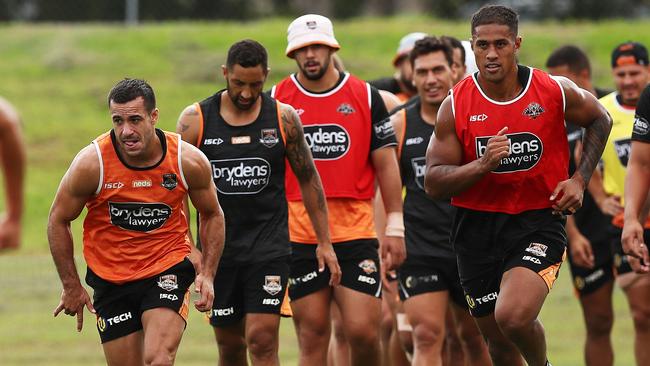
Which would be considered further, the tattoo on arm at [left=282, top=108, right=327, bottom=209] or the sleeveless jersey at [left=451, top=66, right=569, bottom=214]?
the tattoo on arm at [left=282, top=108, right=327, bottom=209]

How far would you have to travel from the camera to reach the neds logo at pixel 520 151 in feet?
27.6

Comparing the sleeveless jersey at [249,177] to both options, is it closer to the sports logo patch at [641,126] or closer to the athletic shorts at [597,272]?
the sports logo patch at [641,126]

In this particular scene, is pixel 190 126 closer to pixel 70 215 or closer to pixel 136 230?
pixel 136 230

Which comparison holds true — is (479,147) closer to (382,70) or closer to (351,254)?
(351,254)

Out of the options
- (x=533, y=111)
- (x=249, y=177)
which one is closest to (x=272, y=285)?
(x=249, y=177)

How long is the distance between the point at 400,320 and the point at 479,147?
3.34 meters

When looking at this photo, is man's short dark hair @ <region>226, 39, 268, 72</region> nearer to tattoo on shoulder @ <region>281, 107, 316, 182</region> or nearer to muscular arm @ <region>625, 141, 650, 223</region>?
tattoo on shoulder @ <region>281, 107, 316, 182</region>

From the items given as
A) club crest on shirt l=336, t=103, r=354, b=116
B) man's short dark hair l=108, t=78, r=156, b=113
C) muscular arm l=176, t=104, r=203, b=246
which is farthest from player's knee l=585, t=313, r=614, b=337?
man's short dark hair l=108, t=78, r=156, b=113

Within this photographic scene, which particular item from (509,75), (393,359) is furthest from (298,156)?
(393,359)

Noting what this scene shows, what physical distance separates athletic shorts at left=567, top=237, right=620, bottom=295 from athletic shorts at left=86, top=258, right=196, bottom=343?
4.36 meters

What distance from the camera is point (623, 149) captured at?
11.2 meters

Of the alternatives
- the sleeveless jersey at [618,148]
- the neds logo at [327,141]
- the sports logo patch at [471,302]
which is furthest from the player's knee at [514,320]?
the sleeveless jersey at [618,148]

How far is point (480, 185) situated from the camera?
8672 millimetres

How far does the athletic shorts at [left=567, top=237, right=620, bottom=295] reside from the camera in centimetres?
1191
